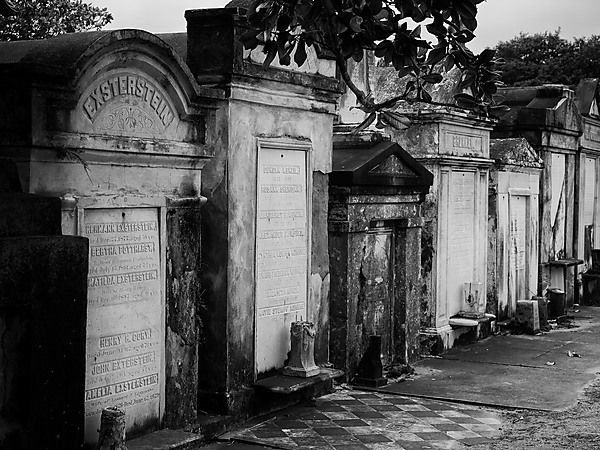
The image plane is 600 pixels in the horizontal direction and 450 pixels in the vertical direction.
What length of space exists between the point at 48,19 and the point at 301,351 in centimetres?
1150

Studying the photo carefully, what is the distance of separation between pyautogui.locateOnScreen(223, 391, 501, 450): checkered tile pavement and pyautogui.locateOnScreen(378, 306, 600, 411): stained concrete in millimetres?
474

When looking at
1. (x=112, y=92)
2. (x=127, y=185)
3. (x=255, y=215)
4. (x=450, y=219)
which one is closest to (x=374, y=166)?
(x=255, y=215)

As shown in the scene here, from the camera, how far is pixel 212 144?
24.3 ft

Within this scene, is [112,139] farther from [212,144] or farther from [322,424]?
[322,424]

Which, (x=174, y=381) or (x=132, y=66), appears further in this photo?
(x=174, y=381)

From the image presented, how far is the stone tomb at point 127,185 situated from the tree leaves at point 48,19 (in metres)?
10.6

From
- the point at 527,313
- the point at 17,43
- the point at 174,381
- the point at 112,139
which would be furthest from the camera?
the point at 527,313

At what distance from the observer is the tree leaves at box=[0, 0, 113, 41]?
16.7 metres

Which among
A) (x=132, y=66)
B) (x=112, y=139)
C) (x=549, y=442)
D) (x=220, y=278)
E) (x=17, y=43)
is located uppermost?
(x=17, y=43)

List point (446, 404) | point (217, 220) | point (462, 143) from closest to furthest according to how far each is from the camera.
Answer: point (217, 220) → point (446, 404) → point (462, 143)

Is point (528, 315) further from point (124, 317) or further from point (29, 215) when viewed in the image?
point (29, 215)

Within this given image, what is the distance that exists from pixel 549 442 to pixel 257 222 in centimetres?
293

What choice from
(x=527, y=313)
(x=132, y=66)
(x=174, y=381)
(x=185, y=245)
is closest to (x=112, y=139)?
(x=132, y=66)

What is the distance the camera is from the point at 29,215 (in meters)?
5.12
